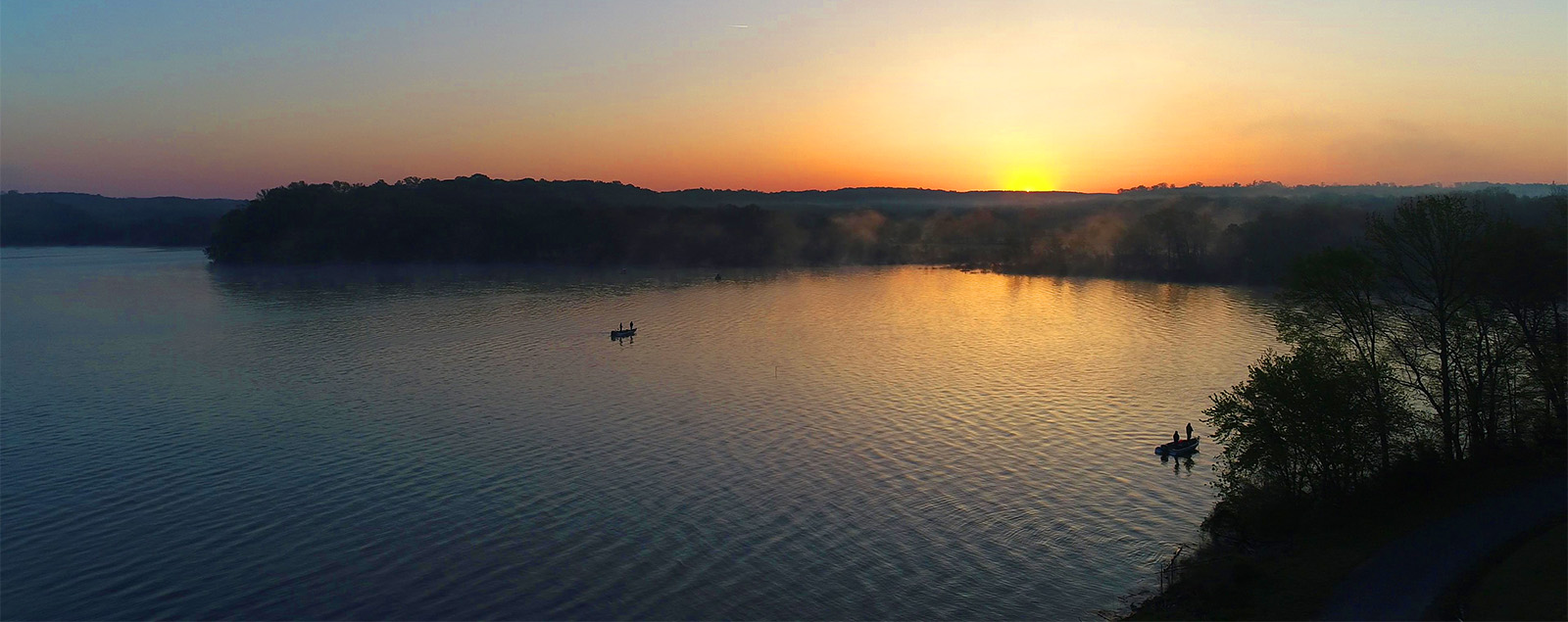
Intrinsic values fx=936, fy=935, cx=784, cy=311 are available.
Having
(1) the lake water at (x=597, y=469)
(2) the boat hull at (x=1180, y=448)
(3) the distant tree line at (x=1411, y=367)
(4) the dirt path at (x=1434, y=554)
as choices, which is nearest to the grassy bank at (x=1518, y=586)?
(4) the dirt path at (x=1434, y=554)

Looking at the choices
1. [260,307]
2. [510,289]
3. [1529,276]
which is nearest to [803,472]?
[1529,276]

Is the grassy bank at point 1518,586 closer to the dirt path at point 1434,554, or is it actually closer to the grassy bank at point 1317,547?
the grassy bank at point 1317,547

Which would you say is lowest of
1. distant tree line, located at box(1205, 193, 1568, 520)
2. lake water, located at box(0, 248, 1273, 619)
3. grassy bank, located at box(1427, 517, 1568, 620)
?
lake water, located at box(0, 248, 1273, 619)

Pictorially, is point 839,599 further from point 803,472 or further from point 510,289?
point 510,289

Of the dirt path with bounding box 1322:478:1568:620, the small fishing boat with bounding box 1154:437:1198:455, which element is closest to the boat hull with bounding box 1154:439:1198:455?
the small fishing boat with bounding box 1154:437:1198:455

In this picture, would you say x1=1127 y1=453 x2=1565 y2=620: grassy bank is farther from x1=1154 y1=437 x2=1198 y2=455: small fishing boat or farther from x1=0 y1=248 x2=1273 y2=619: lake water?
x1=1154 y1=437 x2=1198 y2=455: small fishing boat
